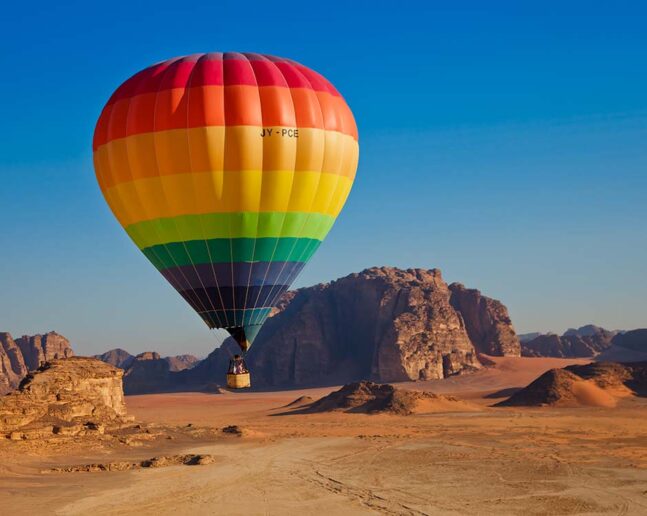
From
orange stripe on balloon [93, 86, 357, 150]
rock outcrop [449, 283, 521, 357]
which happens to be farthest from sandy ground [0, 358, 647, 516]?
rock outcrop [449, 283, 521, 357]

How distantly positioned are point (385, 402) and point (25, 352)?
82.9 meters

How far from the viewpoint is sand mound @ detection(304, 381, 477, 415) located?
234ft

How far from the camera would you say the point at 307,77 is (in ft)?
113

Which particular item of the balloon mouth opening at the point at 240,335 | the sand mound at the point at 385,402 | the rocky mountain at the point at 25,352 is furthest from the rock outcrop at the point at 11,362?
the balloon mouth opening at the point at 240,335

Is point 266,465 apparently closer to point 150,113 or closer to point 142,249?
point 142,249

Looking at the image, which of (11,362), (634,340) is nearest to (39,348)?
(11,362)

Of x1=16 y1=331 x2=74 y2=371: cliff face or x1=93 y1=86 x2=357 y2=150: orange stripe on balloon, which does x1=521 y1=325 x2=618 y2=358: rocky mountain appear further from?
x1=93 y1=86 x2=357 y2=150: orange stripe on balloon

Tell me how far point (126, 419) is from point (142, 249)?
22751mm

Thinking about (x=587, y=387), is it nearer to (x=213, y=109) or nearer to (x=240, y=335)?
(x=240, y=335)

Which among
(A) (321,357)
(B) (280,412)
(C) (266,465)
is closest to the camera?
(C) (266,465)

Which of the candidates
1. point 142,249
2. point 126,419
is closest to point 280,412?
point 126,419

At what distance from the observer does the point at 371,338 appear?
129m

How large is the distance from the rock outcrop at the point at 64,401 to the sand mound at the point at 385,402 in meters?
24.4

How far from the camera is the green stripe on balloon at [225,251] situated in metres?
33.3
